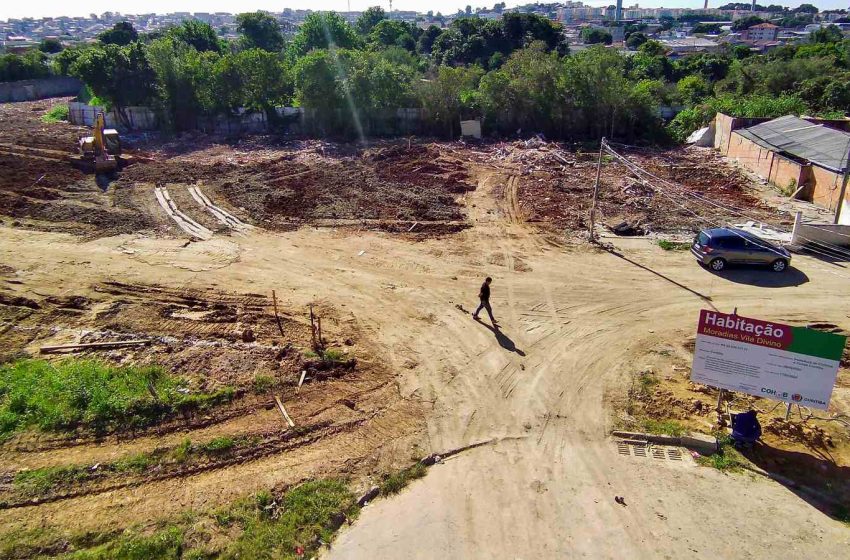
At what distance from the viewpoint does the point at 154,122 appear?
43.7 metres

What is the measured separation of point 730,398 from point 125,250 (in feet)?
69.2

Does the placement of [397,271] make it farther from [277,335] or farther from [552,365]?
[552,365]

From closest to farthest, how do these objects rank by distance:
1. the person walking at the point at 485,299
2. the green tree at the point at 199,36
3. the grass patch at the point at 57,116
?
1. the person walking at the point at 485,299
2. the grass patch at the point at 57,116
3. the green tree at the point at 199,36

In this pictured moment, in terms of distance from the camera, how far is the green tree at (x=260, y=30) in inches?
3118

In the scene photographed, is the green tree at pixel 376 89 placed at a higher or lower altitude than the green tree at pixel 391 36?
lower

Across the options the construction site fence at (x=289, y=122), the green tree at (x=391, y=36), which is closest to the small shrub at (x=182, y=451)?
the construction site fence at (x=289, y=122)

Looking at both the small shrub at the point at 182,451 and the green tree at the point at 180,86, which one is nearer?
the small shrub at the point at 182,451

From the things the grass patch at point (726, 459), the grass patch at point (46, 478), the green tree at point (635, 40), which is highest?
the green tree at point (635, 40)

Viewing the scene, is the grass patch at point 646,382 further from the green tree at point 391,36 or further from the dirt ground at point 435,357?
the green tree at point 391,36

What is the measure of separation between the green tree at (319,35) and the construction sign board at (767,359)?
67.1 meters

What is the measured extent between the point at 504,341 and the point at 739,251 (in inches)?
387

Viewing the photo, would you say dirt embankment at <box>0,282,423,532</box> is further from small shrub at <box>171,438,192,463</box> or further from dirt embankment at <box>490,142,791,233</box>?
dirt embankment at <box>490,142,791,233</box>

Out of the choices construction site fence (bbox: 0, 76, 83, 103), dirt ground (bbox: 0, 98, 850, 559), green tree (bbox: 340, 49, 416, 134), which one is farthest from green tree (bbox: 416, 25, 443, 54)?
dirt ground (bbox: 0, 98, 850, 559)

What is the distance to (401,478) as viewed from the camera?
11.1 metres
